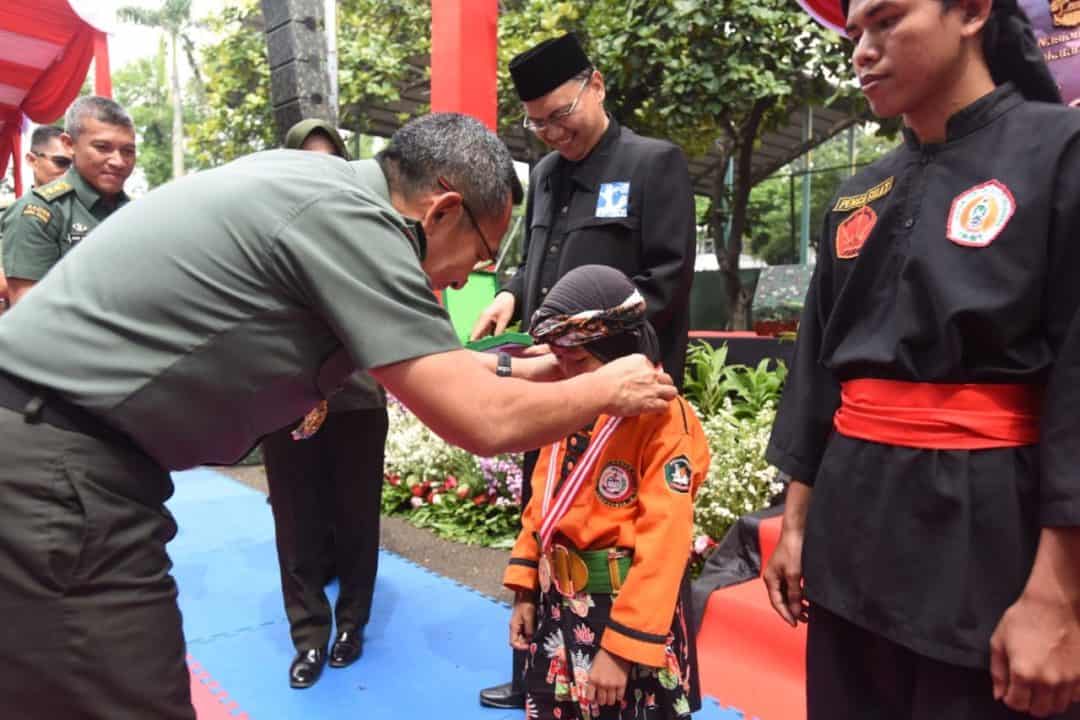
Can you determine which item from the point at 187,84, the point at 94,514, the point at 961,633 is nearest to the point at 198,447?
the point at 94,514

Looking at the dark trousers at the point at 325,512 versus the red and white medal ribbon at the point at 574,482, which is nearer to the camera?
the red and white medal ribbon at the point at 574,482

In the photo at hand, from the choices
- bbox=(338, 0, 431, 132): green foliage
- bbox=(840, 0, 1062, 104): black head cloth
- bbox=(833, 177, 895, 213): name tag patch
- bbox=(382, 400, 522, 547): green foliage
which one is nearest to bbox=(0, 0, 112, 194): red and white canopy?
bbox=(338, 0, 431, 132): green foliage

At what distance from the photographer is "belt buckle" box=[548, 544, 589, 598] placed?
5.90 ft

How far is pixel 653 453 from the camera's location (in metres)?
1.77

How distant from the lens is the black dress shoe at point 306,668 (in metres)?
2.87

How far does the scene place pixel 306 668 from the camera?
289cm

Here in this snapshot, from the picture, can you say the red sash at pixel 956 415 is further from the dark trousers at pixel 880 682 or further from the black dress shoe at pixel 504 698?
the black dress shoe at pixel 504 698

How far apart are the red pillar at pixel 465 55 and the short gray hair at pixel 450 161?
3119 millimetres

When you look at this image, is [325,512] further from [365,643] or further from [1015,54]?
[1015,54]

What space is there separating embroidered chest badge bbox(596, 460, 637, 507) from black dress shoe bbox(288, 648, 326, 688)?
5.66 feet

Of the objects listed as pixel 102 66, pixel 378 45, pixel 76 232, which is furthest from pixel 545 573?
pixel 102 66

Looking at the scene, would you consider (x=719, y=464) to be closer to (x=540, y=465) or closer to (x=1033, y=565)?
(x=540, y=465)

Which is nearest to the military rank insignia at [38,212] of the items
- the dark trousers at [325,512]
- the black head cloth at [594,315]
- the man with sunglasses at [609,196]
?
the dark trousers at [325,512]

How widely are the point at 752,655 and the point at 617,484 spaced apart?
1.47m
